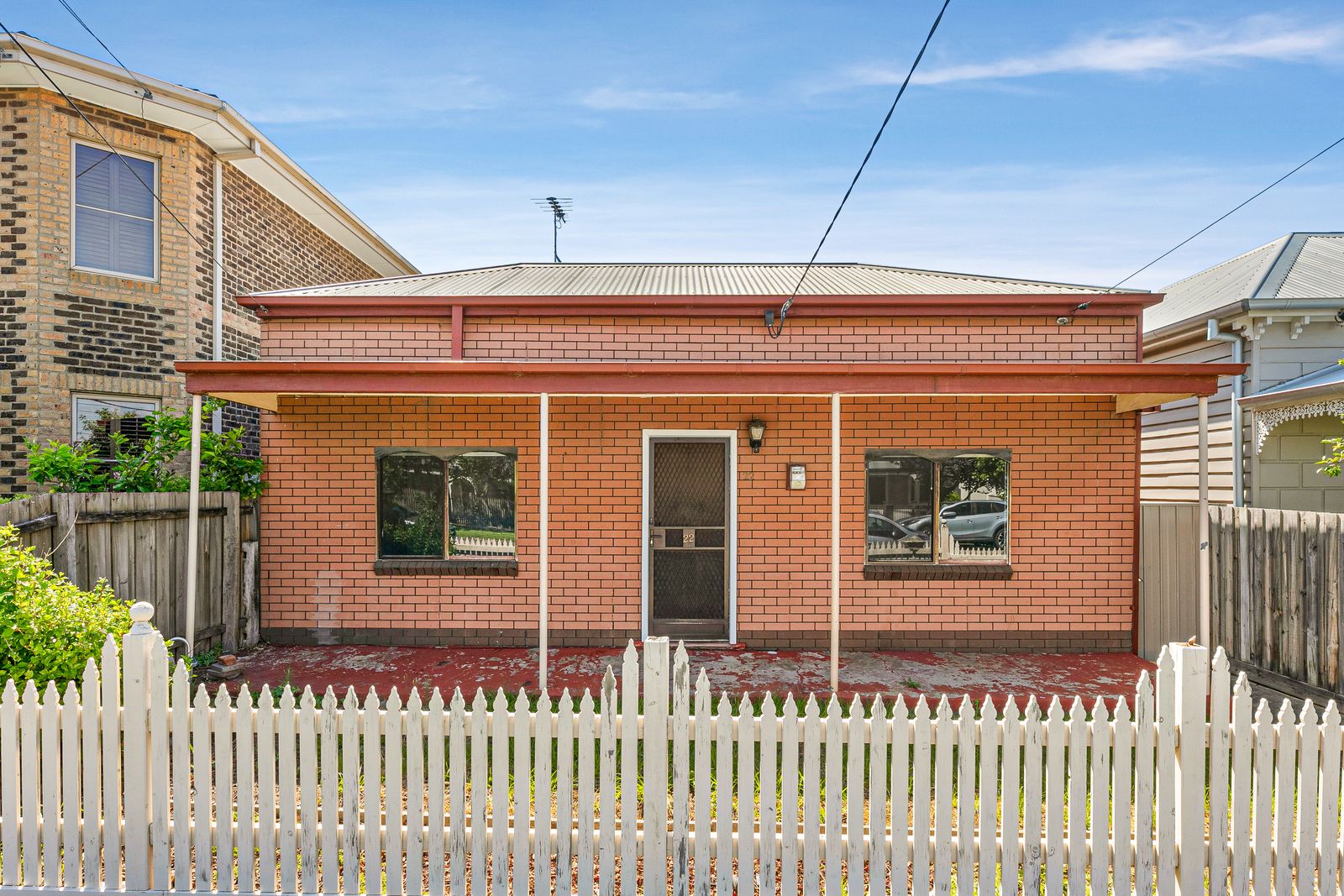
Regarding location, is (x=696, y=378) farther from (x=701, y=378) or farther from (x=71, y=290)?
(x=71, y=290)

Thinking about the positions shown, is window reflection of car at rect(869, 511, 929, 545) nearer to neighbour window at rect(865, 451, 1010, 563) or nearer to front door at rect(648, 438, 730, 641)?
neighbour window at rect(865, 451, 1010, 563)

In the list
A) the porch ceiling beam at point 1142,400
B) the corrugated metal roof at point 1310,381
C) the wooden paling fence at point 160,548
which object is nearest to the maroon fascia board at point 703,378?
the porch ceiling beam at point 1142,400

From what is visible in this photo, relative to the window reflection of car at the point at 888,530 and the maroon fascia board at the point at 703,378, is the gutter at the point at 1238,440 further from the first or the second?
the window reflection of car at the point at 888,530

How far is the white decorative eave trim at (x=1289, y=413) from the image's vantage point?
7304mm

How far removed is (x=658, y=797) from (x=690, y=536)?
4.65m

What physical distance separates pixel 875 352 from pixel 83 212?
9.47m

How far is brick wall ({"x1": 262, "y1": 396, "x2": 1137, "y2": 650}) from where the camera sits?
743cm

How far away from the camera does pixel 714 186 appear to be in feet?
25.9

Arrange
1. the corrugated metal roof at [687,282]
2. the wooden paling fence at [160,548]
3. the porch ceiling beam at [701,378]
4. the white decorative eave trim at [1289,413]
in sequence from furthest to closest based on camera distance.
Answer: the corrugated metal roof at [687,282], the white decorative eave trim at [1289,413], the porch ceiling beam at [701,378], the wooden paling fence at [160,548]

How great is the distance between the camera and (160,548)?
250 inches

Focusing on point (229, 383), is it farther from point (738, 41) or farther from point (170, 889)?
point (738, 41)

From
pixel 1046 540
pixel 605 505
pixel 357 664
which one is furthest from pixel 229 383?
pixel 1046 540

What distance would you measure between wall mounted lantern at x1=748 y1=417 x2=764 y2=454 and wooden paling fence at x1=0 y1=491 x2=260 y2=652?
533 cm

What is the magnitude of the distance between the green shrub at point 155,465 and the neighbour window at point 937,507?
6.62 m
